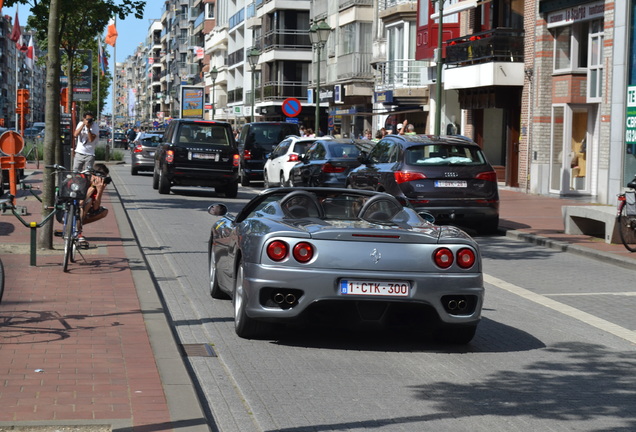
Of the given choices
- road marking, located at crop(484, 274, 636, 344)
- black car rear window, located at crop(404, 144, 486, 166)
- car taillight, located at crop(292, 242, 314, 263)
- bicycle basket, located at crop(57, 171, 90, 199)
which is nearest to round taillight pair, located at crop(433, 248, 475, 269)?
car taillight, located at crop(292, 242, 314, 263)

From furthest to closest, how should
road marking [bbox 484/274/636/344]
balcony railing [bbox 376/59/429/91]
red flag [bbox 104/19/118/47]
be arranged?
red flag [bbox 104/19/118/47] < balcony railing [bbox 376/59/429/91] < road marking [bbox 484/274/636/344]

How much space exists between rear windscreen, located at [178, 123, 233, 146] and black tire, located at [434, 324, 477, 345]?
2035 cm

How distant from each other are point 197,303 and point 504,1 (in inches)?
1116

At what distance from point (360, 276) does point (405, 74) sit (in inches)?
1560

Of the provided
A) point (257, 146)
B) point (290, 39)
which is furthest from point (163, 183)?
point (290, 39)

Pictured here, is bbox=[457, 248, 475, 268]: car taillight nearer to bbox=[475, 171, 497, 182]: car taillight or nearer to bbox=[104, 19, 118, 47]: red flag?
bbox=[475, 171, 497, 182]: car taillight

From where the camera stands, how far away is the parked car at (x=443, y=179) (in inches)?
730

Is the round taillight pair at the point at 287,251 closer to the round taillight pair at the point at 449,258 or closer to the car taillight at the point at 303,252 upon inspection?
the car taillight at the point at 303,252

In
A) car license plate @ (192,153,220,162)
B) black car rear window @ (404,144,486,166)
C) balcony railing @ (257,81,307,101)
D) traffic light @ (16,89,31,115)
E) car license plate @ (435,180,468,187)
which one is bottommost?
car license plate @ (435,180,468,187)

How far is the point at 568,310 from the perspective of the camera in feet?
35.7

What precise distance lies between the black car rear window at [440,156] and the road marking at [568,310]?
5348 millimetres

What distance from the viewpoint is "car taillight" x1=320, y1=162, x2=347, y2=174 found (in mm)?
25594

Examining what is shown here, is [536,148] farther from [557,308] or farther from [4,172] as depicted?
[557,308]

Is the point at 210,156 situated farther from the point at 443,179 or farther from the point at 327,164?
the point at 443,179
